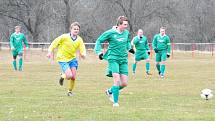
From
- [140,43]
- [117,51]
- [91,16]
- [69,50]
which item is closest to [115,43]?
[117,51]

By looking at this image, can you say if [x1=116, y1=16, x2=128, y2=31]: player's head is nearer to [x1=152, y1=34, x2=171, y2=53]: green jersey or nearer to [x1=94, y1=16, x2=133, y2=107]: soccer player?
[x1=94, y1=16, x2=133, y2=107]: soccer player

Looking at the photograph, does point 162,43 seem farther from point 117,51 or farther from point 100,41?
point 100,41

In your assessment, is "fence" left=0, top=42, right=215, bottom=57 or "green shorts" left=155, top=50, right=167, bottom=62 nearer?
"green shorts" left=155, top=50, right=167, bottom=62

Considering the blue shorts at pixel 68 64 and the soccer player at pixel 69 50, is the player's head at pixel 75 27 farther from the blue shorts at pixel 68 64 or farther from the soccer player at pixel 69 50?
the blue shorts at pixel 68 64

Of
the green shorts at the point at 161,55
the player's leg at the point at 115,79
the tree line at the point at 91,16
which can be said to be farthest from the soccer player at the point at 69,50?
the tree line at the point at 91,16

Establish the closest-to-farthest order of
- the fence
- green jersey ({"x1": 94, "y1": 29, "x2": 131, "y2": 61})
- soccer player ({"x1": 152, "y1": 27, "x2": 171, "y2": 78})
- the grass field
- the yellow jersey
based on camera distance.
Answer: the grass field, green jersey ({"x1": 94, "y1": 29, "x2": 131, "y2": 61}), the yellow jersey, soccer player ({"x1": 152, "y1": 27, "x2": 171, "y2": 78}), the fence

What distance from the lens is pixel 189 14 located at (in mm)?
67688

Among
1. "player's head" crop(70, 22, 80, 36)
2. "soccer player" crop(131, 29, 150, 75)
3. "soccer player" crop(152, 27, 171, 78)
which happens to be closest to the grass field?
"player's head" crop(70, 22, 80, 36)

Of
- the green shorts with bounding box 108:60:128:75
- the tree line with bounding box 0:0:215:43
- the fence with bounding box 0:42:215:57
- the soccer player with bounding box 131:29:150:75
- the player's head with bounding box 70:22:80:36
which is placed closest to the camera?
the green shorts with bounding box 108:60:128:75

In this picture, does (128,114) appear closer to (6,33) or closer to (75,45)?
(75,45)

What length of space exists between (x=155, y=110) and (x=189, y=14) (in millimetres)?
58264

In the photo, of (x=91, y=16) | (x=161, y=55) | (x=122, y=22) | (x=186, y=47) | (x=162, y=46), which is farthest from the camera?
(x=91, y=16)

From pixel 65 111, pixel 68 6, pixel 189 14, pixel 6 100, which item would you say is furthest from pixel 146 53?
pixel 189 14

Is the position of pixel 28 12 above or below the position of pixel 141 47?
above
